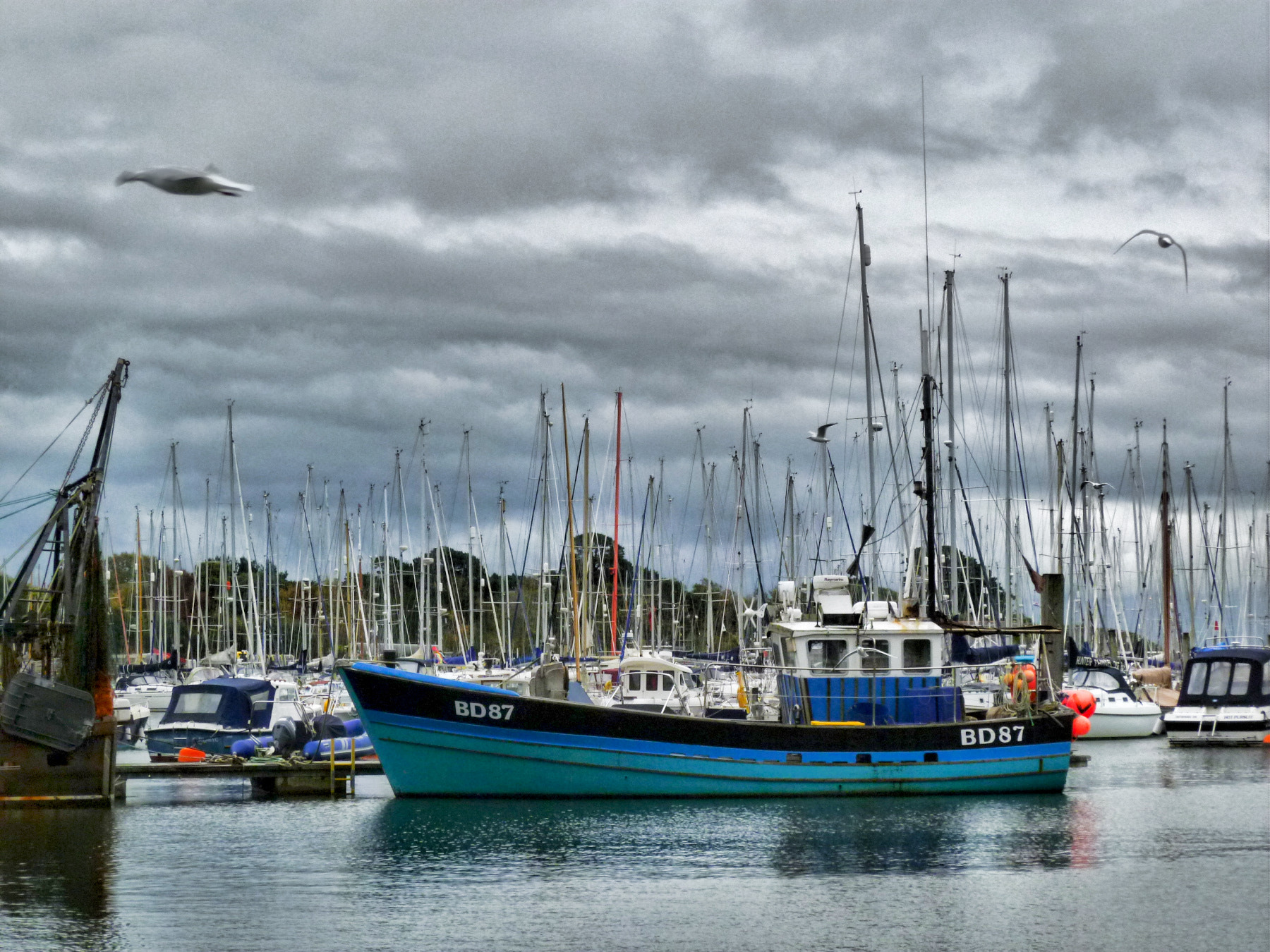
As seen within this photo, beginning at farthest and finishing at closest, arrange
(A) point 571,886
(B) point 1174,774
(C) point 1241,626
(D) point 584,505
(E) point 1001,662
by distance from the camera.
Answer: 1. (C) point 1241,626
2. (D) point 584,505
3. (B) point 1174,774
4. (E) point 1001,662
5. (A) point 571,886

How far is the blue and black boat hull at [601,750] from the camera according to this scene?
1297 inches

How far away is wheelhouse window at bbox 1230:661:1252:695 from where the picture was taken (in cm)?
5116

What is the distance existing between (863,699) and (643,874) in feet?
33.3

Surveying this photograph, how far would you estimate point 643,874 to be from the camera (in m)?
25.0

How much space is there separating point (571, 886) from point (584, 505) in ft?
92.1

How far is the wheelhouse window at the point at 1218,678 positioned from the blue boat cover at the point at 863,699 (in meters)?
21.0

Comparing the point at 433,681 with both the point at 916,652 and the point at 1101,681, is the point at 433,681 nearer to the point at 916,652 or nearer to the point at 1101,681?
the point at 916,652

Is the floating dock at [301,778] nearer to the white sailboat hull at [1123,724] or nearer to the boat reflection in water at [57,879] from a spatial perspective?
the boat reflection in water at [57,879]

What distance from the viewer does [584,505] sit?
51438 millimetres

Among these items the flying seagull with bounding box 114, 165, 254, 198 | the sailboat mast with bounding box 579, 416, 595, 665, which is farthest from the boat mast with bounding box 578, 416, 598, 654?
the flying seagull with bounding box 114, 165, 254, 198

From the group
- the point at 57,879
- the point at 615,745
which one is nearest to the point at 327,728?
the point at 615,745

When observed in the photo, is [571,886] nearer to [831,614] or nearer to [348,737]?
[831,614]

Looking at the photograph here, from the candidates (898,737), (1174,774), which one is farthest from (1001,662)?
(1174,774)

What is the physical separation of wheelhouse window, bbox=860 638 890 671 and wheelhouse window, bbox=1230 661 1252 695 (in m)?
22.3
